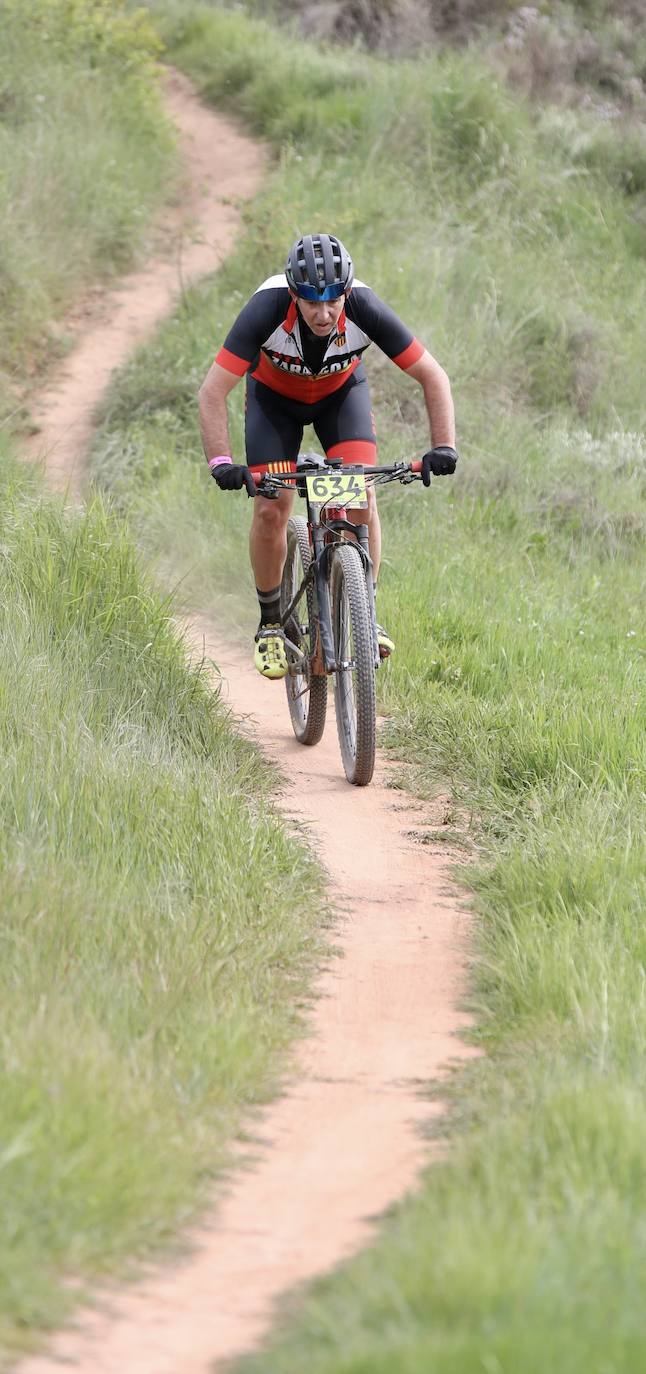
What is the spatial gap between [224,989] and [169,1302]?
4.36 feet

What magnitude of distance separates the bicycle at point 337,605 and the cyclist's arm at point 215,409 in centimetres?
28

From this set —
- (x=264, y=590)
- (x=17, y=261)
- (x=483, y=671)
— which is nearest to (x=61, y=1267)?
(x=264, y=590)

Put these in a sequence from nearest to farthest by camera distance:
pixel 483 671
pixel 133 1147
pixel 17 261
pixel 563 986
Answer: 1. pixel 133 1147
2. pixel 563 986
3. pixel 483 671
4. pixel 17 261

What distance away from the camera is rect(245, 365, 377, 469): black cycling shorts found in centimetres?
651

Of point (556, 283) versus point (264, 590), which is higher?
point (556, 283)

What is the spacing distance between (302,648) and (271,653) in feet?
0.79

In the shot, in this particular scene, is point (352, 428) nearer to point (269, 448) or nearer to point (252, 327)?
point (269, 448)

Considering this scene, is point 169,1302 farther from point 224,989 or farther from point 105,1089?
point 224,989

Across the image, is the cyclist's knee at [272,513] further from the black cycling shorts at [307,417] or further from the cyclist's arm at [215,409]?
the cyclist's arm at [215,409]

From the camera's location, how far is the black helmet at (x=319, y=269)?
225 inches

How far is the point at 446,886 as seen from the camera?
17.7 ft

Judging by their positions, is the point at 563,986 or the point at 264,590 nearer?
the point at 563,986

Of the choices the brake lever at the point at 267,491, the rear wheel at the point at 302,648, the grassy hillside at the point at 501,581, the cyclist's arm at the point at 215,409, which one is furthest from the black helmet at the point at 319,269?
the grassy hillside at the point at 501,581

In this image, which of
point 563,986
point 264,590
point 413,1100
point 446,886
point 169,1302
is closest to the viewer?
point 169,1302
